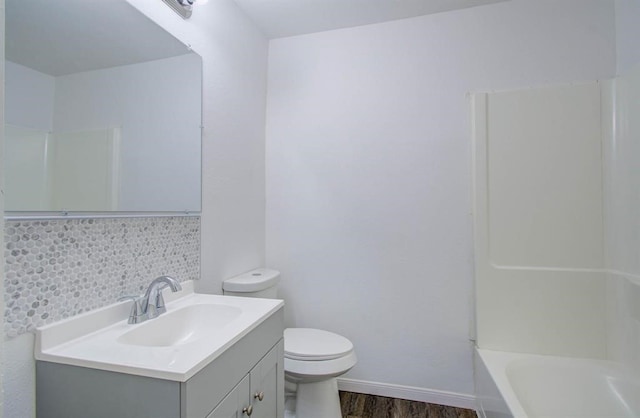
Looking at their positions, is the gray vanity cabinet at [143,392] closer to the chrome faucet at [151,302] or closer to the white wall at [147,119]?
the chrome faucet at [151,302]

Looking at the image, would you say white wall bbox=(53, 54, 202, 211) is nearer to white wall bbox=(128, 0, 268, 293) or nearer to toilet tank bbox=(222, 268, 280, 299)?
white wall bbox=(128, 0, 268, 293)

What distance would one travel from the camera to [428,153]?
1.92 metres

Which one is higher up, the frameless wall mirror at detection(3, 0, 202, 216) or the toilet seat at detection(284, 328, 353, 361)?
the frameless wall mirror at detection(3, 0, 202, 216)

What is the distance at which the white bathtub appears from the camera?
1.40 m

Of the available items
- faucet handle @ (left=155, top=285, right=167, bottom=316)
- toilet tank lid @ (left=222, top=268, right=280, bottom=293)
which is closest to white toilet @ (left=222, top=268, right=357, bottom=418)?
toilet tank lid @ (left=222, top=268, right=280, bottom=293)

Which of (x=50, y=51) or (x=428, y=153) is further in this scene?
(x=428, y=153)

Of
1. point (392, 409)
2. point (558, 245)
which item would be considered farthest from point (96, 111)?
point (558, 245)

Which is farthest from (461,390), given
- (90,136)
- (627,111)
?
(90,136)

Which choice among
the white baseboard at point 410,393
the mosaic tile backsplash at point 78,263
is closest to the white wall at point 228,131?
the mosaic tile backsplash at point 78,263

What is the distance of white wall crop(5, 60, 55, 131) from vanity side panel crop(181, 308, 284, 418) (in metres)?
0.81

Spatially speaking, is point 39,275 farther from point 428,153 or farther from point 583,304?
point 583,304

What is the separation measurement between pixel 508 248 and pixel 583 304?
44cm

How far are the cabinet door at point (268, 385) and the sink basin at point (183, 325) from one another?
20 centimetres

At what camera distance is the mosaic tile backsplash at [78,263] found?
806 millimetres
